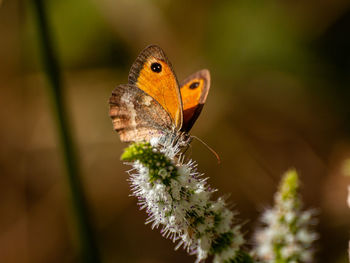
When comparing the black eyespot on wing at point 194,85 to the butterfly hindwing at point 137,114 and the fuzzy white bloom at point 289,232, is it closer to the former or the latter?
the butterfly hindwing at point 137,114

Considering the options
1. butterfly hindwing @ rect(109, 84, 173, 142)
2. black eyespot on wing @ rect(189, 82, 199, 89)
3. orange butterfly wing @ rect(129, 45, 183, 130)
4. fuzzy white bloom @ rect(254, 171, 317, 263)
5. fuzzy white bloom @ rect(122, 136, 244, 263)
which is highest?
black eyespot on wing @ rect(189, 82, 199, 89)

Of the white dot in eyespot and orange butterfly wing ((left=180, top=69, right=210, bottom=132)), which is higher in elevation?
orange butterfly wing ((left=180, top=69, right=210, bottom=132))

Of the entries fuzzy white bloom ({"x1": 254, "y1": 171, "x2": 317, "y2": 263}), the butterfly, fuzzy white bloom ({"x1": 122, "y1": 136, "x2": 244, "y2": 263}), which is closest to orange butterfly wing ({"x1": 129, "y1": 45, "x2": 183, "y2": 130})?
the butterfly

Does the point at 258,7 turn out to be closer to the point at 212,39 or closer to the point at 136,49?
the point at 212,39

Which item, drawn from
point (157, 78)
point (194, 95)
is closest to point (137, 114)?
point (157, 78)

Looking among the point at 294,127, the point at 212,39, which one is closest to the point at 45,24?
the point at 212,39

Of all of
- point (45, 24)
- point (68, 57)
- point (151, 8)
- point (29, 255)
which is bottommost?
point (29, 255)

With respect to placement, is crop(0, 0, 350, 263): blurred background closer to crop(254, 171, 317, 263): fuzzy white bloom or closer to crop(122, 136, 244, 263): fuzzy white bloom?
crop(254, 171, 317, 263): fuzzy white bloom
